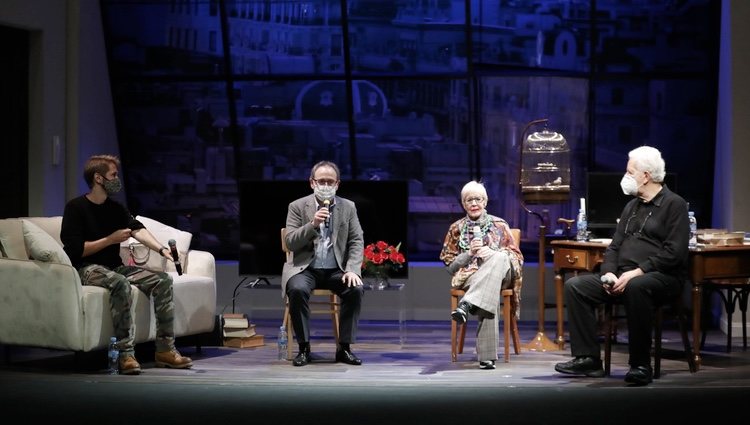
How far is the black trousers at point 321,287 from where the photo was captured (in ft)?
24.0

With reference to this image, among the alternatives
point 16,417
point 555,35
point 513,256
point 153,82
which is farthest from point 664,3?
point 16,417

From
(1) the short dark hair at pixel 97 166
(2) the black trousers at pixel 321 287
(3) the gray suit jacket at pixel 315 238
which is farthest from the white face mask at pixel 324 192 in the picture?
(1) the short dark hair at pixel 97 166

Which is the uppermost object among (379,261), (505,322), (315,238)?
(315,238)

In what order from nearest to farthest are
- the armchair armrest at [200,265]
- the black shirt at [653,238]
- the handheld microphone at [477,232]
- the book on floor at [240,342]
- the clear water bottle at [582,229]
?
1. the black shirt at [653,238]
2. the handheld microphone at [477,232]
3. the armchair armrest at [200,265]
4. the clear water bottle at [582,229]
5. the book on floor at [240,342]

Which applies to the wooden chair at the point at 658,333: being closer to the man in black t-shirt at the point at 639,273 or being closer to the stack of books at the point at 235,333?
the man in black t-shirt at the point at 639,273

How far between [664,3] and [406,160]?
2902 millimetres

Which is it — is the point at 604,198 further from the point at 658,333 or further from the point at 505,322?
the point at 658,333

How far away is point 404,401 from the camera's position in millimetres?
5699

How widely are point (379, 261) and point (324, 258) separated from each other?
937mm

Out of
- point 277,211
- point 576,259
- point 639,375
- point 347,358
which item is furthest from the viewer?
point 277,211

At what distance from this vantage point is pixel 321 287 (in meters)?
7.61

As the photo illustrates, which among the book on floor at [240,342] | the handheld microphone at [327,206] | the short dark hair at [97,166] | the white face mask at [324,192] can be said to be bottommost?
the book on floor at [240,342]

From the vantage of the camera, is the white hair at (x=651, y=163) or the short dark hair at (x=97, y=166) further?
the short dark hair at (x=97, y=166)

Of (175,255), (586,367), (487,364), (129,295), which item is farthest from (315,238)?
(586,367)
